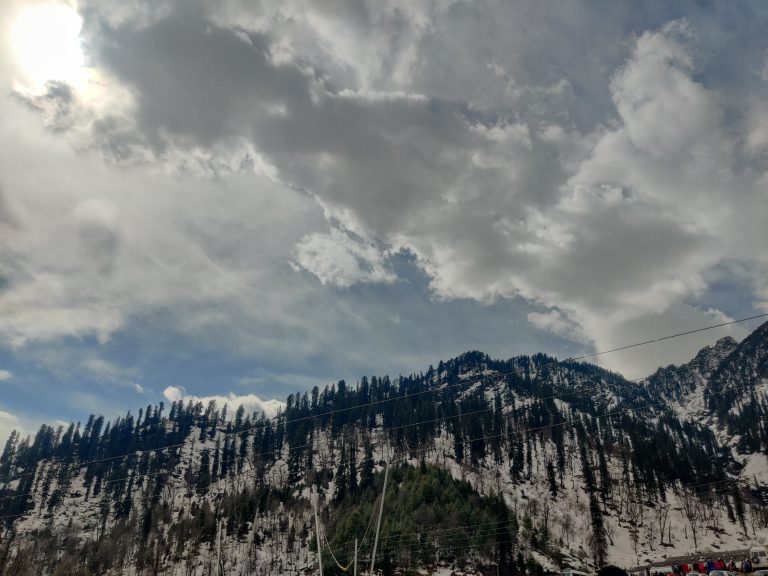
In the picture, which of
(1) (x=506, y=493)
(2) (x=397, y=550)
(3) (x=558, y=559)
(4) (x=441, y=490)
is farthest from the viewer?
(1) (x=506, y=493)

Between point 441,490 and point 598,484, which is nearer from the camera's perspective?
point 441,490

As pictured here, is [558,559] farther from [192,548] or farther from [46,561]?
[46,561]

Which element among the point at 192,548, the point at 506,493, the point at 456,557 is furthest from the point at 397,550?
the point at 506,493

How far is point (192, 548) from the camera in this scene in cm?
15400

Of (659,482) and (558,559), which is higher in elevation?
(659,482)

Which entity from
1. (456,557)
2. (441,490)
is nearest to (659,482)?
(441,490)

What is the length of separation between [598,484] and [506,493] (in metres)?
34.0

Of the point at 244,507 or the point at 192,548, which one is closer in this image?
the point at 192,548

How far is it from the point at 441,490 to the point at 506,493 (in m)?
51.9

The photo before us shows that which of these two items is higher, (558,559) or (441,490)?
(441,490)

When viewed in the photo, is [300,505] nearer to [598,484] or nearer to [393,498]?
[393,498]

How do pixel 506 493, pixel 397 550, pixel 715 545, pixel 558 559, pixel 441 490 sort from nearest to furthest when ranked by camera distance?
pixel 397 550 → pixel 558 559 → pixel 441 490 → pixel 715 545 → pixel 506 493

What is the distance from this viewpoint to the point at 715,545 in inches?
6344

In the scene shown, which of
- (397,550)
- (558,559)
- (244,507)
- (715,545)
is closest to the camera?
(397,550)
